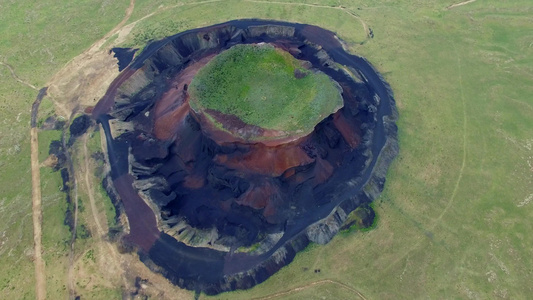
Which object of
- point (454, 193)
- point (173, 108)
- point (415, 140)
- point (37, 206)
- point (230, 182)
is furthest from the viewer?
point (415, 140)

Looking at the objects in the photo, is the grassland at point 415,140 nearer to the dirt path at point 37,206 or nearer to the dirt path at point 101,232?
the dirt path at point 37,206

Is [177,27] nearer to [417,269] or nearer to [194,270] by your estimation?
[194,270]

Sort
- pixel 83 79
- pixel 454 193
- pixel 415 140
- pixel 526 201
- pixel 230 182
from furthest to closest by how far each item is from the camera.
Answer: pixel 83 79, pixel 415 140, pixel 454 193, pixel 526 201, pixel 230 182

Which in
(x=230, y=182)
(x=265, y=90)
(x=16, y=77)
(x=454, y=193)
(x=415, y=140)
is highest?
(x=16, y=77)

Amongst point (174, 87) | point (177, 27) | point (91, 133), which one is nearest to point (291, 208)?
point (174, 87)

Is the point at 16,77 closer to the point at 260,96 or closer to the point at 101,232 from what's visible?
the point at 101,232

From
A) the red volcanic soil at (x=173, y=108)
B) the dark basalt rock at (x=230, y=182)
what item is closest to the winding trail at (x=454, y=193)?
the dark basalt rock at (x=230, y=182)

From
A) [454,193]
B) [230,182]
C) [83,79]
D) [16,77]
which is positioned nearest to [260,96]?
[230,182]
